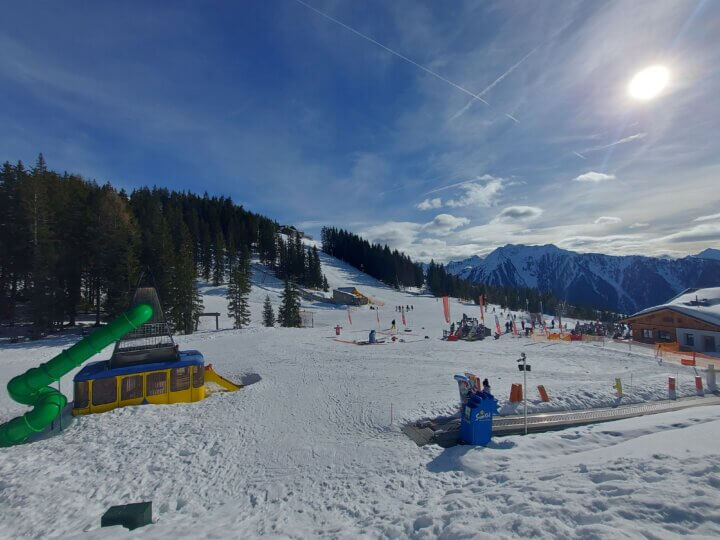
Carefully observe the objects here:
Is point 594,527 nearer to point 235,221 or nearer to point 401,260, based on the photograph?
point 235,221

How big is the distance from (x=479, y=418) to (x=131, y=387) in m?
13.2

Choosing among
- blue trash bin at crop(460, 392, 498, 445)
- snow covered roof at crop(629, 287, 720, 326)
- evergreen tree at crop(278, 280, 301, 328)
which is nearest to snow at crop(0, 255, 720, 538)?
blue trash bin at crop(460, 392, 498, 445)

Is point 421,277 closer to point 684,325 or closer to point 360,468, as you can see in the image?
point 684,325

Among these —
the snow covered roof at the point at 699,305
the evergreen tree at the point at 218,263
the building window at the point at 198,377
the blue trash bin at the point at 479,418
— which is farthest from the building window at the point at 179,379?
the evergreen tree at the point at 218,263

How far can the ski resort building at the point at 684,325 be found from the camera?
105 ft

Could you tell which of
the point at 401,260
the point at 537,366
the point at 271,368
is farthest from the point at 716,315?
the point at 401,260

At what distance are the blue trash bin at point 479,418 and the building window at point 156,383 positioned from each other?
12050mm

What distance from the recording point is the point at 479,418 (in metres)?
A: 10.3

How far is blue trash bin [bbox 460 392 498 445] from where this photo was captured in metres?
10.2

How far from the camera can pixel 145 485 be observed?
29.4 ft

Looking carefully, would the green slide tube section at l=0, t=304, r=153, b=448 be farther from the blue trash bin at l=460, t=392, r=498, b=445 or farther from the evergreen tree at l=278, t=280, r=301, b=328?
the evergreen tree at l=278, t=280, r=301, b=328

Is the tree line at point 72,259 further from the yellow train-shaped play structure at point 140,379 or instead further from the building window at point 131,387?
the building window at point 131,387

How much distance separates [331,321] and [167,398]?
3444cm

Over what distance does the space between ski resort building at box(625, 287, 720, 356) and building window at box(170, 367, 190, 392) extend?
4077 centimetres
